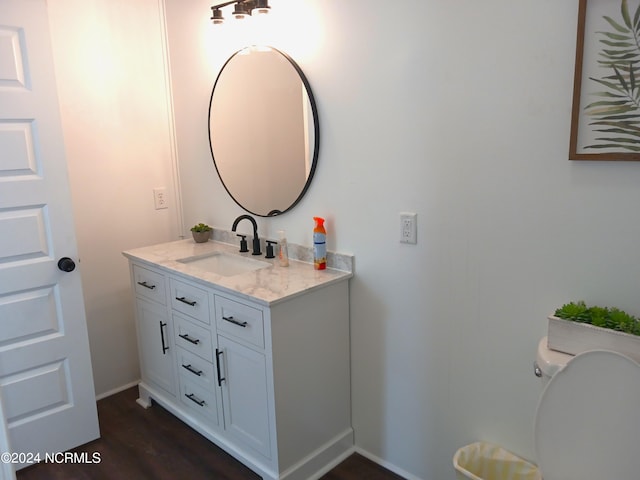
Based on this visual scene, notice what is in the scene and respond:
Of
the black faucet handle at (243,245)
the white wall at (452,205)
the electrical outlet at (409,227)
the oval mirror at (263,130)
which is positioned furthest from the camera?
the black faucet handle at (243,245)

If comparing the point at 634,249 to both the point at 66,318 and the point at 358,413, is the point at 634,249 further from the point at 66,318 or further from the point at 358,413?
the point at 66,318

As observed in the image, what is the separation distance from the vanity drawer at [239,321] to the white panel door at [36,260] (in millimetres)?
753

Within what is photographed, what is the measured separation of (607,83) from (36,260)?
2.26m

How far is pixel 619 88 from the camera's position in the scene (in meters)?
1.34

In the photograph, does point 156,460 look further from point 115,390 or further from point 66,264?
point 66,264

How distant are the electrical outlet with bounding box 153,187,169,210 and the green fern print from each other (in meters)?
2.31

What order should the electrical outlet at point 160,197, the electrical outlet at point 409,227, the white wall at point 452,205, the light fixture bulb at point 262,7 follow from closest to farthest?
1. the white wall at point 452,205
2. the electrical outlet at point 409,227
3. the light fixture bulb at point 262,7
4. the electrical outlet at point 160,197

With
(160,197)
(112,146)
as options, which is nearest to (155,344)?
(160,197)

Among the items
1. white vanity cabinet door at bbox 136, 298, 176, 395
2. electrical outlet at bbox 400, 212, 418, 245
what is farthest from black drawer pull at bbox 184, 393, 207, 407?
electrical outlet at bbox 400, 212, 418, 245

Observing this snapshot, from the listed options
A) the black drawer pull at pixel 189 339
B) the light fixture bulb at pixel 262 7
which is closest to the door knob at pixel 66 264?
the black drawer pull at pixel 189 339

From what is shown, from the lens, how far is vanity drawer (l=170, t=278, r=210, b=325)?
2162 millimetres

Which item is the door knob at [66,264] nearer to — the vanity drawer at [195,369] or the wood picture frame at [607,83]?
the vanity drawer at [195,369]

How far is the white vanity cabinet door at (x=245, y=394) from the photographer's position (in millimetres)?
1959

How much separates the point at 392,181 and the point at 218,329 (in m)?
0.96
